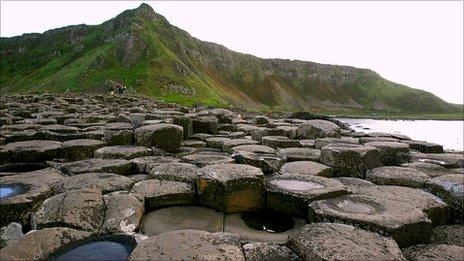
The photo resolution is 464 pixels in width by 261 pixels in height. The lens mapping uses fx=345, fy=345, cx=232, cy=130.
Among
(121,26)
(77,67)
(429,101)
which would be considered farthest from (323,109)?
(77,67)

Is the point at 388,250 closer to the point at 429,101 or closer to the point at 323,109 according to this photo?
the point at 323,109

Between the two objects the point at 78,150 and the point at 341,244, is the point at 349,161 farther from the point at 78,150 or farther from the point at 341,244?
the point at 78,150

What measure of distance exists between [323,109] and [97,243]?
11936cm

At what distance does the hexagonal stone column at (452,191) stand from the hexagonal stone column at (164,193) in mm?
2768

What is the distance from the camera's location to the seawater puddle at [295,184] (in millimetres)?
3798

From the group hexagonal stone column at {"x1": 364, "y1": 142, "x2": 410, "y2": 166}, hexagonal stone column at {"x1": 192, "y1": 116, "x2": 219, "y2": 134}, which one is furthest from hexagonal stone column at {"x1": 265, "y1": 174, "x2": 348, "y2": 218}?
hexagonal stone column at {"x1": 192, "y1": 116, "x2": 219, "y2": 134}

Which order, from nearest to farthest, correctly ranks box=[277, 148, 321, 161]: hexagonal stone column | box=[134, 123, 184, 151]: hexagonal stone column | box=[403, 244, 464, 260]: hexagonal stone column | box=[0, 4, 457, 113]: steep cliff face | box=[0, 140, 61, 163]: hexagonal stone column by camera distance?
box=[403, 244, 464, 260]: hexagonal stone column, box=[0, 140, 61, 163]: hexagonal stone column, box=[277, 148, 321, 161]: hexagonal stone column, box=[134, 123, 184, 151]: hexagonal stone column, box=[0, 4, 457, 113]: steep cliff face

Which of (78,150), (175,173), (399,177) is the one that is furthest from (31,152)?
(399,177)

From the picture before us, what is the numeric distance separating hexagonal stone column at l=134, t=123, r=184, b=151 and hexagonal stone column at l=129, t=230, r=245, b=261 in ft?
11.6

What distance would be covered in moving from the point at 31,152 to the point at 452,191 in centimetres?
569

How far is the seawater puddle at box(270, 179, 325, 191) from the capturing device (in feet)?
12.5

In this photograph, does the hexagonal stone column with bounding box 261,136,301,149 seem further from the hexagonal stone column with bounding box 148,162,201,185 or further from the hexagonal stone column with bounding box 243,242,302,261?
the hexagonal stone column with bounding box 243,242,302,261

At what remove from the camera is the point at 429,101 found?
434 feet

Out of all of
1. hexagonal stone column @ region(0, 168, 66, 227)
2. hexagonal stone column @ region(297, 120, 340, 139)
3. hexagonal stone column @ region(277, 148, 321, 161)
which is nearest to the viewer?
hexagonal stone column @ region(0, 168, 66, 227)
